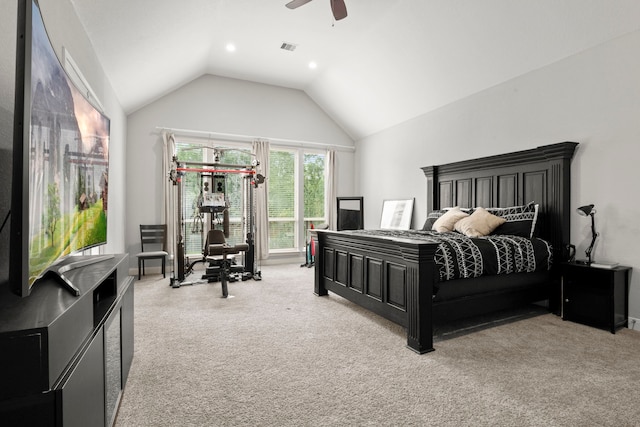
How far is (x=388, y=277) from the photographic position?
281cm

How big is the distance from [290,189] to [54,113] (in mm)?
5613

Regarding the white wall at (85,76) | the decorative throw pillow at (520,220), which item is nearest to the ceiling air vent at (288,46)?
the white wall at (85,76)

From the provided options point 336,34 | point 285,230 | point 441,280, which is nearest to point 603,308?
point 441,280

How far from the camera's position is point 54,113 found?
4.11 feet

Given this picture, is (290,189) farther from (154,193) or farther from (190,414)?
(190,414)

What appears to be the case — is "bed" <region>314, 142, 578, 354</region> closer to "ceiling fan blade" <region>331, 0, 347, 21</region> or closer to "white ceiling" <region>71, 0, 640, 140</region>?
"white ceiling" <region>71, 0, 640, 140</region>

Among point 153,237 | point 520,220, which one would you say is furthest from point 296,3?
point 153,237

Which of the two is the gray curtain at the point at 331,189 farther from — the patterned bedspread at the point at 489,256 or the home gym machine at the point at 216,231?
the patterned bedspread at the point at 489,256

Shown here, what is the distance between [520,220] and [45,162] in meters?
4.09

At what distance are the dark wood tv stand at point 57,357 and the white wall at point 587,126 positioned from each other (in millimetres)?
4133

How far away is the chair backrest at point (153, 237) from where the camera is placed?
543cm

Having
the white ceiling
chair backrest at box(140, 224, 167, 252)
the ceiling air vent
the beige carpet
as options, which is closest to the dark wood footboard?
the beige carpet

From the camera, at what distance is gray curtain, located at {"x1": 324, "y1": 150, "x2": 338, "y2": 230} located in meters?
7.03

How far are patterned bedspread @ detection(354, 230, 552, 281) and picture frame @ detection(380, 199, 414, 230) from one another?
244 centimetres
